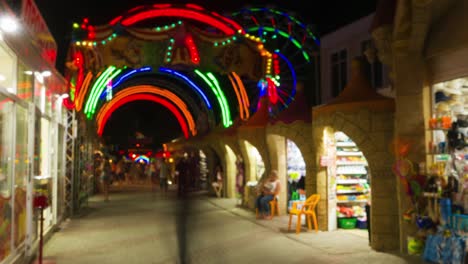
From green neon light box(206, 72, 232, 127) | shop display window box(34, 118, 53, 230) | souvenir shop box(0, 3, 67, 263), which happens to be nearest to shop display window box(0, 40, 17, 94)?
souvenir shop box(0, 3, 67, 263)

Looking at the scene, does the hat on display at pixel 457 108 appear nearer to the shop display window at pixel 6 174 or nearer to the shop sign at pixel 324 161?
the shop sign at pixel 324 161

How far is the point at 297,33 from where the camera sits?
19.4 m

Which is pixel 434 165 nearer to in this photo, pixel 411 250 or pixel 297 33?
pixel 411 250

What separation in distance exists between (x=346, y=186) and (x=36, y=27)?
815 cm

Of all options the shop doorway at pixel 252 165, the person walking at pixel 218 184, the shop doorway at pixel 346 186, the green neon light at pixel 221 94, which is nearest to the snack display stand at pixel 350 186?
the shop doorway at pixel 346 186

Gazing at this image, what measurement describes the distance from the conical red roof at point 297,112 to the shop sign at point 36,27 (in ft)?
21.2

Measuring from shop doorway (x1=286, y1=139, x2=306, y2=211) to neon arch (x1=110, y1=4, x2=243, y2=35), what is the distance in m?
4.08

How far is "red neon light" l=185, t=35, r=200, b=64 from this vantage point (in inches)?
593

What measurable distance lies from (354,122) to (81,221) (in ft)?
28.9

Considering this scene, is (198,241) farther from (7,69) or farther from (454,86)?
(454,86)

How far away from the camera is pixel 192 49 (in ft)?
49.7

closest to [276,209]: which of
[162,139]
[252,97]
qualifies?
[252,97]

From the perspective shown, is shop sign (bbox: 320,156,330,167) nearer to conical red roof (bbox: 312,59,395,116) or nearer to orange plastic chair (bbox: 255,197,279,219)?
conical red roof (bbox: 312,59,395,116)

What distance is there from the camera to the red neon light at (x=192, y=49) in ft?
49.4
